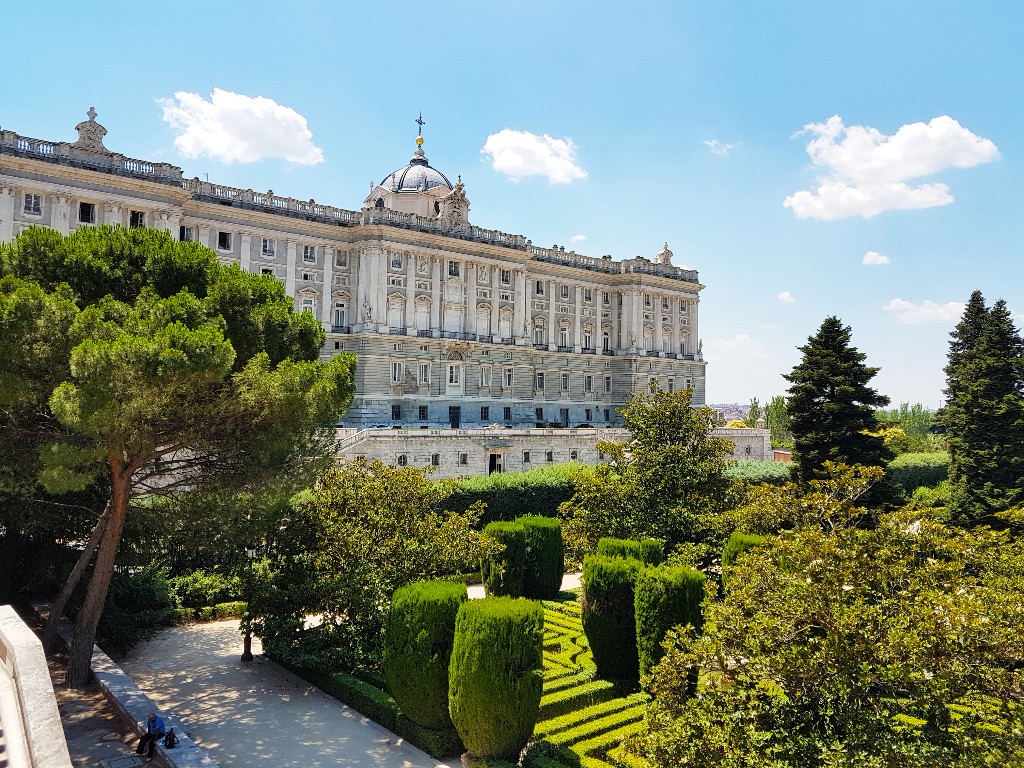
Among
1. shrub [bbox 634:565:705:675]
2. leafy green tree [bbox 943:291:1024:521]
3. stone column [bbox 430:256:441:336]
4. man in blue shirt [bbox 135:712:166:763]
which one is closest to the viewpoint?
man in blue shirt [bbox 135:712:166:763]

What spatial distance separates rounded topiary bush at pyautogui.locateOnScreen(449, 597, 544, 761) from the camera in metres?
11.9

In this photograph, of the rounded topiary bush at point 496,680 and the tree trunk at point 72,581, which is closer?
the rounded topiary bush at point 496,680

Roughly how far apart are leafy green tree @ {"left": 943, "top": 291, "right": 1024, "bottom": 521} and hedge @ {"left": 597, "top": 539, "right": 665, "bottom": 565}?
2078 cm

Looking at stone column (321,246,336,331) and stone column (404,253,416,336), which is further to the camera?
stone column (404,253,416,336)

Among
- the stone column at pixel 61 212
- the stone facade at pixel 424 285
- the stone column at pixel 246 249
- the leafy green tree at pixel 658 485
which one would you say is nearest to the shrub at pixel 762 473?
the stone facade at pixel 424 285

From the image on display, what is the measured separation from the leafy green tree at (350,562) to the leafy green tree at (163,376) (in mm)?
1754

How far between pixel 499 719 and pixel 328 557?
237 inches

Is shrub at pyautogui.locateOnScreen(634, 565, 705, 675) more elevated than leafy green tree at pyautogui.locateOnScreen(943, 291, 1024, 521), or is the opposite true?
leafy green tree at pyautogui.locateOnScreen(943, 291, 1024, 521)

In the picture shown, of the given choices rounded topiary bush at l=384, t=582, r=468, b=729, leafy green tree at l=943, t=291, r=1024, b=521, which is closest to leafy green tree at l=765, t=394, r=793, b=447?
leafy green tree at l=943, t=291, r=1024, b=521

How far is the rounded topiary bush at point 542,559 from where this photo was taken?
74.9 ft

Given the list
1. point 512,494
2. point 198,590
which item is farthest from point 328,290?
point 198,590

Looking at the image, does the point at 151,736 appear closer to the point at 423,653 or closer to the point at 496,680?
the point at 423,653

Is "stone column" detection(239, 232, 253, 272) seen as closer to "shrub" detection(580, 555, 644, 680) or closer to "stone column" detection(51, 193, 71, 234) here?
"stone column" detection(51, 193, 71, 234)

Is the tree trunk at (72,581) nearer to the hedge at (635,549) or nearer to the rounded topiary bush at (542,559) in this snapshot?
the hedge at (635,549)
